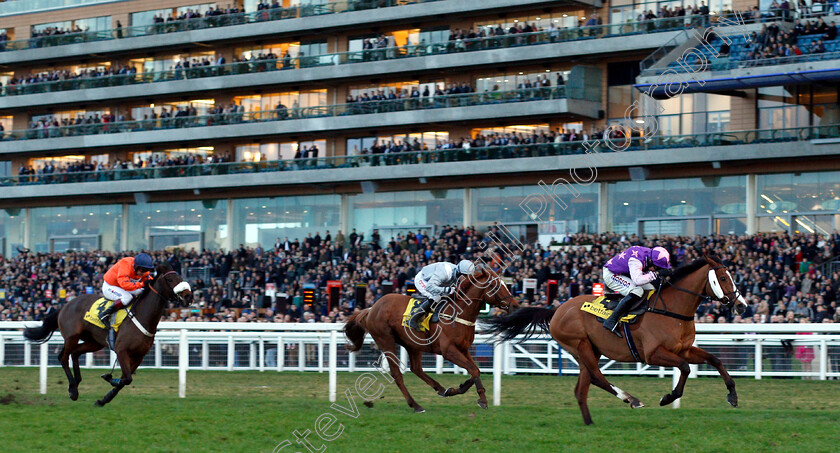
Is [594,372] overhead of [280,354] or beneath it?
overhead

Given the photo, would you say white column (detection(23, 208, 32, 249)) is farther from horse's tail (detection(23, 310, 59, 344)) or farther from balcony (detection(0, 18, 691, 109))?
horse's tail (detection(23, 310, 59, 344))

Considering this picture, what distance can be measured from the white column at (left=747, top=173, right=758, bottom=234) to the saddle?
19706mm

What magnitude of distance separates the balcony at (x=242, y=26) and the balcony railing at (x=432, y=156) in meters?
4.80

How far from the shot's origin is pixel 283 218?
38625mm

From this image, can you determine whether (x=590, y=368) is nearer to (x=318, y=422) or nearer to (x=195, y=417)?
(x=318, y=422)

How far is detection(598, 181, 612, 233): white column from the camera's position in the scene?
3153 centimetres

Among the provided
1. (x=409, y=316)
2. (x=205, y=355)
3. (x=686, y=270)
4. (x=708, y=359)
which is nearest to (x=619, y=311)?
(x=686, y=270)

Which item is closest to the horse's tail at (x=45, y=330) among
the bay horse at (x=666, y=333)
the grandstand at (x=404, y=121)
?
the bay horse at (x=666, y=333)

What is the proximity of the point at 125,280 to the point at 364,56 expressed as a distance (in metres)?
25.4

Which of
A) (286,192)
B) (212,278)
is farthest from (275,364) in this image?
(286,192)

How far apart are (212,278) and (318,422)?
23658 mm

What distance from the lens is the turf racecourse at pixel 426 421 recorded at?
842 cm

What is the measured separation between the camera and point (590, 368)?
33.4 ft

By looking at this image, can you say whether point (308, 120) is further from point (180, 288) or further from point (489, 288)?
point (489, 288)
